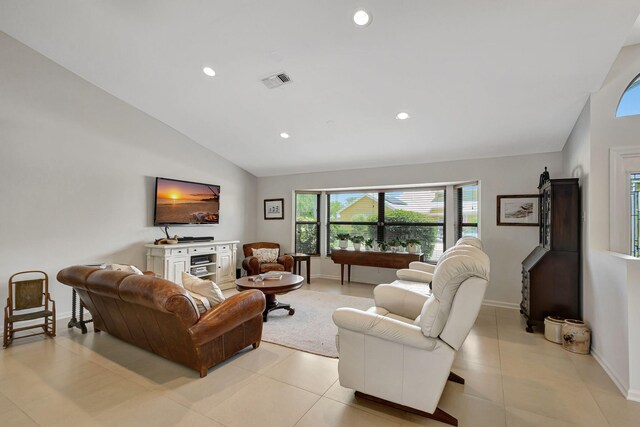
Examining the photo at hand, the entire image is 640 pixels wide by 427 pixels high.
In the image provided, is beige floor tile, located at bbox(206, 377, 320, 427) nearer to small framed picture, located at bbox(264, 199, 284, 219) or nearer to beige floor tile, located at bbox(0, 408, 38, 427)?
beige floor tile, located at bbox(0, 408, 38, 427)

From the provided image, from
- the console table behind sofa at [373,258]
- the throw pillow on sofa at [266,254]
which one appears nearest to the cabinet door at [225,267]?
the throw pillow on sofa at [266,254]

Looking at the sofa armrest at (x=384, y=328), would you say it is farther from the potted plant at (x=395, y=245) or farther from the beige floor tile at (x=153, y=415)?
the potted plant at (x=395, y=245)

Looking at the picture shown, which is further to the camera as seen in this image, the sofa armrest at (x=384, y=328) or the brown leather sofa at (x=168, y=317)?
the brown leather sofa at (x=168, y=317)

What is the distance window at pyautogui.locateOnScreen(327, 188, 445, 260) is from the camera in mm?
5438

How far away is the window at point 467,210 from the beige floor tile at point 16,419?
536 centimetres

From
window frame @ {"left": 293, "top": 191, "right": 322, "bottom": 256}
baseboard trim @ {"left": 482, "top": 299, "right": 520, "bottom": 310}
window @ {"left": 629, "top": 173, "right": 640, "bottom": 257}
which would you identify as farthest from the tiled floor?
window frame @ {"left": 293, "top": 191, "right": 322, "bottom": 256}

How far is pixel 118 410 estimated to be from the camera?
1957 millimetres

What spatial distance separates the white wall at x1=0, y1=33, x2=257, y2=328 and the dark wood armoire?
5407mm

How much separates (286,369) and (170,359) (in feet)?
3.44

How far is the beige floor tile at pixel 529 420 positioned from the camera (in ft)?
6.00

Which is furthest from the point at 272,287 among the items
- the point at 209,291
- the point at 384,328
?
the point at 384,328

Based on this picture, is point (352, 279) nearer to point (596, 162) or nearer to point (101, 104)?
point (596, 162)

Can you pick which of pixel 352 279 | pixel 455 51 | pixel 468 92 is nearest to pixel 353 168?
pixel 352 279

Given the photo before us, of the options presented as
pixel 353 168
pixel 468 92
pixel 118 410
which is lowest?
pixel 118 410
